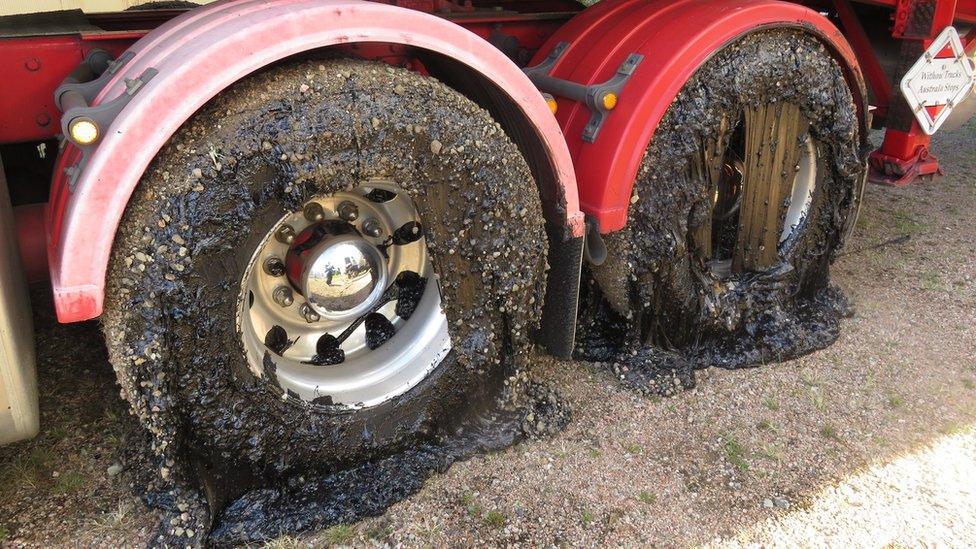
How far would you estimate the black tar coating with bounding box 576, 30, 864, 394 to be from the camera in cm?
234

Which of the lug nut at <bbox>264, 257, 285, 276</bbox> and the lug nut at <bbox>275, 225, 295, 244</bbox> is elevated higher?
the lug nut at <bbox>275, 225, 295, 244</bbox>

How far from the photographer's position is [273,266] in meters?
1.97

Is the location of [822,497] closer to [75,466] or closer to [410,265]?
[410,265]

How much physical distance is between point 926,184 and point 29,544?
17.0ft

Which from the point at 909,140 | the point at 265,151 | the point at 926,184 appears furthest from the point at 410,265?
the point at 926,184

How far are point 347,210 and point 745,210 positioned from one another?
1.52m

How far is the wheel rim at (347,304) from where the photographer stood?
194cm

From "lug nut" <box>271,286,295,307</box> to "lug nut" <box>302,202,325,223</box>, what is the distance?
0.21 meters

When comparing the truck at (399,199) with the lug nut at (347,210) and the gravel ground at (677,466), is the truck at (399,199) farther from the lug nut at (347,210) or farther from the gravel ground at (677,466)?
the gravel ground at (677,466)

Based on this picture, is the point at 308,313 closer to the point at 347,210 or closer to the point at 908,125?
the point at 347,210

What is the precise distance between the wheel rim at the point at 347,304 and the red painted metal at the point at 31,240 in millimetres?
611

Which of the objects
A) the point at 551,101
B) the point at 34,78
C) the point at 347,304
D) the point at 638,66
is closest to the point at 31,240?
the point at 34,78

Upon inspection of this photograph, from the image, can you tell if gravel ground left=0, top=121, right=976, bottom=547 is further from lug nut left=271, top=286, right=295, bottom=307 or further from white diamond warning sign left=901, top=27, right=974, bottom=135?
white diamond warning sign left=901, top=27, right=974, bottom=135

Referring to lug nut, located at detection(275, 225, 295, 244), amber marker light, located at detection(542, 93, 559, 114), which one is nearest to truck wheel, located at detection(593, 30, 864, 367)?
amber marker light, located at detection(542, 93, 559, 114)
